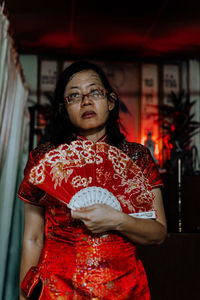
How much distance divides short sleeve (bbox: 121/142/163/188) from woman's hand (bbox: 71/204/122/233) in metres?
0.26

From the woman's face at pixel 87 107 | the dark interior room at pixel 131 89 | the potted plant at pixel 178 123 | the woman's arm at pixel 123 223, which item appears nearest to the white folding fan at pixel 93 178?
the woman's arm at pixel 123 223

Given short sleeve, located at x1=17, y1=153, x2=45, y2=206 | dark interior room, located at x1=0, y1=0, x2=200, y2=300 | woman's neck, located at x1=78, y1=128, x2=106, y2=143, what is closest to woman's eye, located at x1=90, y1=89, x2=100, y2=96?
woman's neck, located at x1=78, y1=128, x2=106, y2=143

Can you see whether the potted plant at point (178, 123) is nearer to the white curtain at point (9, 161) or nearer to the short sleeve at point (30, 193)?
the white curtain at point (9, 161)

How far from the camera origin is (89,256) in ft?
3.25

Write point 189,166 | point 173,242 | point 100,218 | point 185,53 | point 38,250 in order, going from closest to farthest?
point 100,218, point 38,250, point 173,242, point 189,166, point 185,53

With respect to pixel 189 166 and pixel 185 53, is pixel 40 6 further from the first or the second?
pixel 189 166

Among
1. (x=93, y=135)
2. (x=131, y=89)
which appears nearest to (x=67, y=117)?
(x=93, y=135)

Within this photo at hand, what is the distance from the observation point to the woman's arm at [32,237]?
1.10 metres

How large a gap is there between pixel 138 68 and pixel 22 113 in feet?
6.92

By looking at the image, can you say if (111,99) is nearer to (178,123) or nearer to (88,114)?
(88,114)

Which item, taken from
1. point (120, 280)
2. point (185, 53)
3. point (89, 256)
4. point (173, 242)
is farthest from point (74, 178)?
point (185, 53)

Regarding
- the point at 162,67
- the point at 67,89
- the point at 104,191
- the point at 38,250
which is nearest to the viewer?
the point at 104,191

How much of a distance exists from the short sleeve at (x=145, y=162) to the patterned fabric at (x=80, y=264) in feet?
0.75

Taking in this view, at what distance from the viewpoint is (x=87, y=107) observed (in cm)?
116
